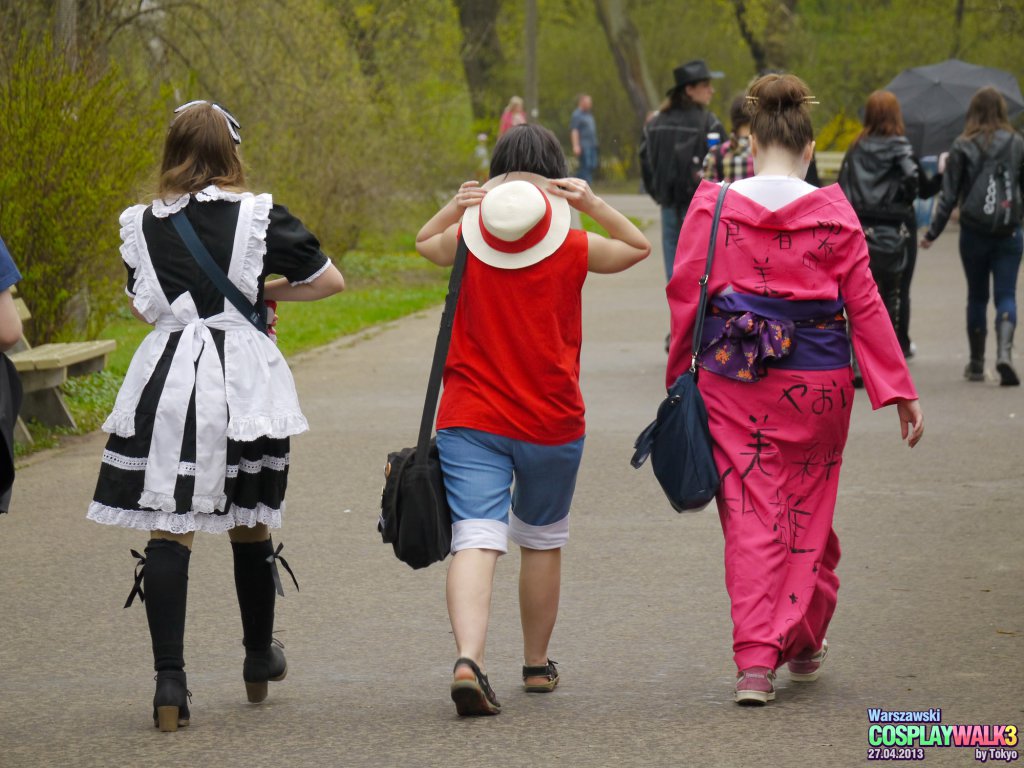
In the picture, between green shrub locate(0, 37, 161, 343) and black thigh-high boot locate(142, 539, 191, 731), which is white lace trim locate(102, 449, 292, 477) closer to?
black thigh-high boot locate(142, 539, 191, 731)

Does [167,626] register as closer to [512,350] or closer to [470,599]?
[470,599]

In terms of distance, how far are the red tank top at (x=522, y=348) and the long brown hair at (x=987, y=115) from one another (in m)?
7.25

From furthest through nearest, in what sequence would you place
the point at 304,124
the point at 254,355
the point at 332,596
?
1. the point at 304,124
2. the point at 332,596
3. the point at 254,355

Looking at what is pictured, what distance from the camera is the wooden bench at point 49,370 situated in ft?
31.1

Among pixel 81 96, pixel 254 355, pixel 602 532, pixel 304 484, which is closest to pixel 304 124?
pixel 81 96

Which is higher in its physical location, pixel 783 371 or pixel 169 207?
pixel 169 207

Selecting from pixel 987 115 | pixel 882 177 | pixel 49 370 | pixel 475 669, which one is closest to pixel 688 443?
pixel 475 669

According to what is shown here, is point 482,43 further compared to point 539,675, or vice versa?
point 482,43

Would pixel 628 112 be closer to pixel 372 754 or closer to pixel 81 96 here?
pixel 81 96

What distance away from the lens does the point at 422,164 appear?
21750 mm

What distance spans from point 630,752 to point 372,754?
0.66 meters

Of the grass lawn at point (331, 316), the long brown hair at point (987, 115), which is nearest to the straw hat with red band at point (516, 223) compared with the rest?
the grass lawn at point (331, 316)

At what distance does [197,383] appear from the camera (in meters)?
4.67

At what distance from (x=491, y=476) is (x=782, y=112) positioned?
1.36 meters
